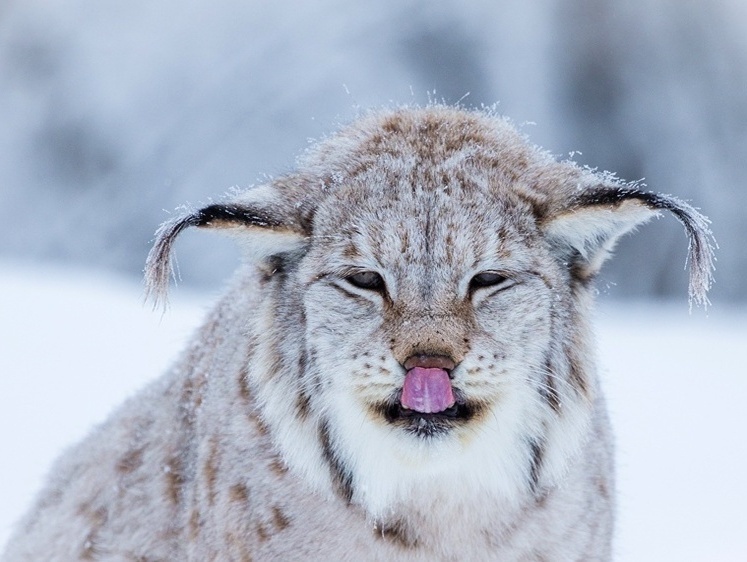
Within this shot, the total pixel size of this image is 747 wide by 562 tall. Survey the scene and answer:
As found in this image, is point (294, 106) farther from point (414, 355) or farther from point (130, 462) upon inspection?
point (414, 355)

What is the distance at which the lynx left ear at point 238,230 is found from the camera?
9.90ft

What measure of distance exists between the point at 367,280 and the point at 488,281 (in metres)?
0.33

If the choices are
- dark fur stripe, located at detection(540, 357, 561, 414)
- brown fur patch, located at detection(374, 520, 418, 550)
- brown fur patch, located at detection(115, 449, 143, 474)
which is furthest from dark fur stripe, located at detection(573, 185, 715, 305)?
brown fur patch, located at detection(115, 449, 143, 474)

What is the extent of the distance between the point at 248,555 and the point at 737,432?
5.36 meters

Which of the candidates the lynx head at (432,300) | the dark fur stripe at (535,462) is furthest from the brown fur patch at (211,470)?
the dark fur stripe at (535,462)

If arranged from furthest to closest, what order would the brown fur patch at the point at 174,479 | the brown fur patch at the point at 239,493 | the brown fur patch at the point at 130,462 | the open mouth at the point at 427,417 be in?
the brown fur patch at the point at 130,462
the brown fur patch at the point at 174,479
the brown fur patch at the point at 239,493
the open mouth at the point at 427,417

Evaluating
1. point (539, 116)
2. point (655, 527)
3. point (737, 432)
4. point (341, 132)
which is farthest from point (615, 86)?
point (341, 132)

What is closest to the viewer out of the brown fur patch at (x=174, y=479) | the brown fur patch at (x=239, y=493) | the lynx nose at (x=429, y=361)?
the lynx nose at (x=429, y=361)

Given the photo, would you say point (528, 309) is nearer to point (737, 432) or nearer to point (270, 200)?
point (270, 200)

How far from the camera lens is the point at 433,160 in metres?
3.18

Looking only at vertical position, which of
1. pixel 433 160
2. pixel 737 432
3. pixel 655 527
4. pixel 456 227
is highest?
pixel 433 160

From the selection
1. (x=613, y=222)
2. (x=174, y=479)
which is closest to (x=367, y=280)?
(x=613, y=222)

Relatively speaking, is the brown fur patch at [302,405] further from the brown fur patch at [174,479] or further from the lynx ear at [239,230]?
the brown fur patch at [174,479]

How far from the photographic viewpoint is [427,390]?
2.84m
